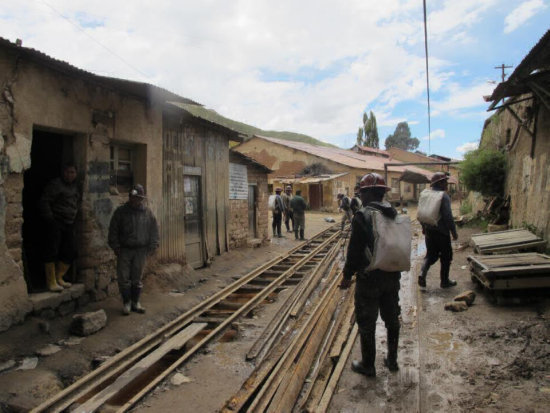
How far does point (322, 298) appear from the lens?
656 centimetres

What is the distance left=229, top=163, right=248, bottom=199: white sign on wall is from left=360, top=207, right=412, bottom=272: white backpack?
778 cm

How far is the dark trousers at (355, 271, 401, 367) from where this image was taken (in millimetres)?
3730

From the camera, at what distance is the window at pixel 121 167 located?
695cm

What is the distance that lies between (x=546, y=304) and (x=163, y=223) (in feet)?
21.0

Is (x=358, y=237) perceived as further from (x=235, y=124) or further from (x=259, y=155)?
(x=235, y=124)

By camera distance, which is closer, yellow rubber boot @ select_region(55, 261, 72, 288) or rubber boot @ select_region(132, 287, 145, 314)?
yellow rubber boot @ select_region(55, 261, 72, 288)

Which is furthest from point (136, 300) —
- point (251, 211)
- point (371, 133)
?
point (371, 133)

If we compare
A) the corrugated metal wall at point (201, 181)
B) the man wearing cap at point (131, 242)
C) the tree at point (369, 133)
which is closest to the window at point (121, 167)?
the corrugated metal wall at point (201, 181)

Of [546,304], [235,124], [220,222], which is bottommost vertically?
[546,304]

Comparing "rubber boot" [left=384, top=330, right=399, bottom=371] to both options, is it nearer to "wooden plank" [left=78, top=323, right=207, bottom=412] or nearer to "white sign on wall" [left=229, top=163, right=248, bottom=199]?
"wooden plank" [left=78, top=323, right=207, bottom=412]

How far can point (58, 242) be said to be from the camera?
221 inches

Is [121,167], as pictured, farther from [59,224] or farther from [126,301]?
[126,301]

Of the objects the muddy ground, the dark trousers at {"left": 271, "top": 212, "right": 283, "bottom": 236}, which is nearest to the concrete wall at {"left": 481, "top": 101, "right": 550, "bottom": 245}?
the muddy ground

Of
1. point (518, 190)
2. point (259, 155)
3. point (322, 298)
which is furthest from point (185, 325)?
point (259, 155)
